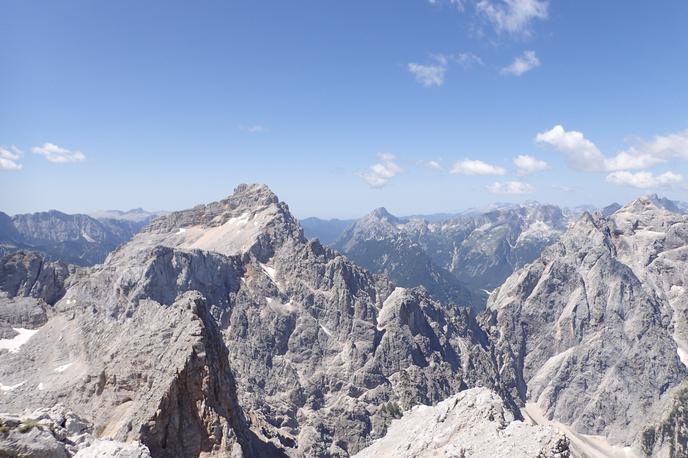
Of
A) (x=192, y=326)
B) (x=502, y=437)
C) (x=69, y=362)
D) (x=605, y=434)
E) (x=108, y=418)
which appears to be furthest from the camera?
(x=605, y=434)

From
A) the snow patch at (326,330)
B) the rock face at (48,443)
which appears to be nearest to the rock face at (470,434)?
the rock face at (48,443)

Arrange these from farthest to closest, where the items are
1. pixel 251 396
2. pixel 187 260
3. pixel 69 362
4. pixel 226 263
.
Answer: pixel 226 263 < pixel 187 260 < pixel 251 396 < pixel 69 362

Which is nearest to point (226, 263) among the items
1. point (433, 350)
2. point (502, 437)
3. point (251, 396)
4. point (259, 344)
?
point (259, 344)

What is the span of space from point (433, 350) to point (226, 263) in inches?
3107

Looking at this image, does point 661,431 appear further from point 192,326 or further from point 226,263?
point 192,326

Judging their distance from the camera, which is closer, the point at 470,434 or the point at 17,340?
the point at 470,434

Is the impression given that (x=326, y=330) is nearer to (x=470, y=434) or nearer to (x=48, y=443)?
(x=470, y=434)

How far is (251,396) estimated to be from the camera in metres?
129

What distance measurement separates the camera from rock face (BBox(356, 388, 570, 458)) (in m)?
36.8

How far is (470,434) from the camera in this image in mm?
46781

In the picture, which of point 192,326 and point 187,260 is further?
point 187,260

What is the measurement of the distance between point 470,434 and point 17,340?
9510 centimetres

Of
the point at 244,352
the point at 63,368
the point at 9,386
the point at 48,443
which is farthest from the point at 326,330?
the point at 48,443

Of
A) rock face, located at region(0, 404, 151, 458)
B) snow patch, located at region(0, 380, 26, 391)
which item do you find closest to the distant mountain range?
rock face, located at region(0, 404, 151, 458)
